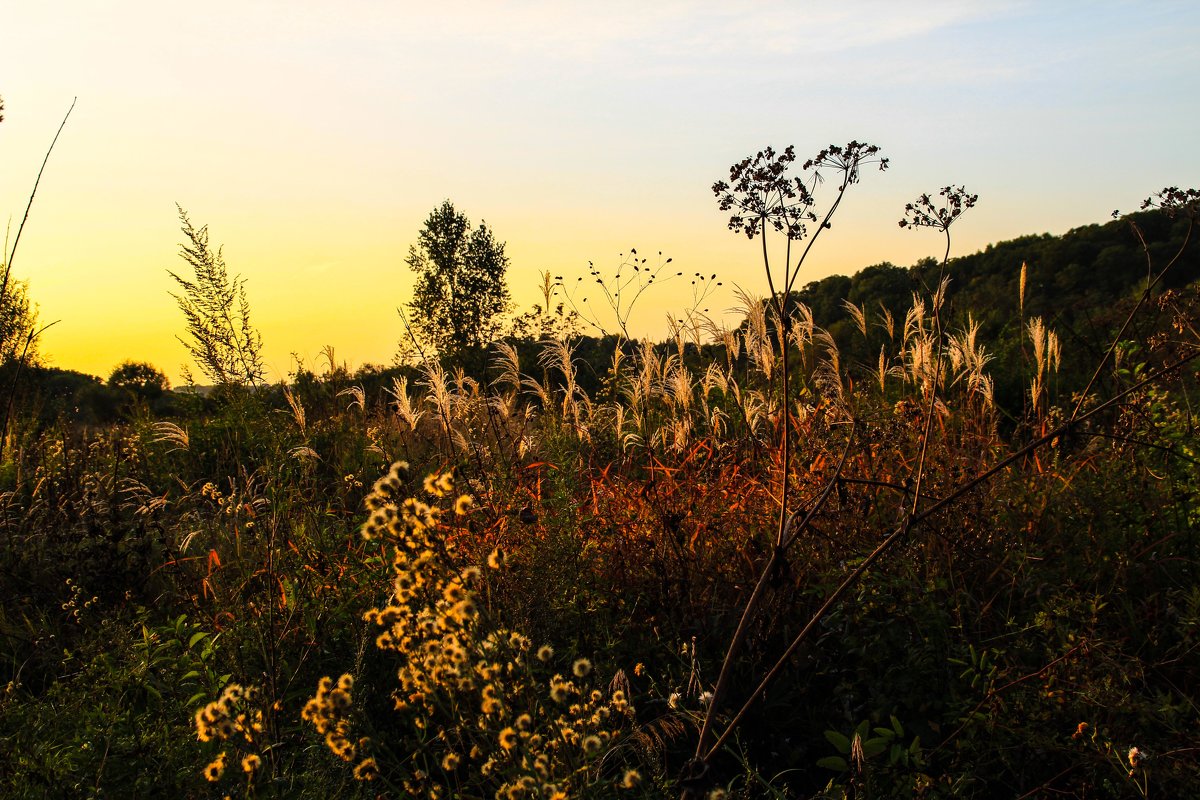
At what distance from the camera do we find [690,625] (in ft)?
11.6

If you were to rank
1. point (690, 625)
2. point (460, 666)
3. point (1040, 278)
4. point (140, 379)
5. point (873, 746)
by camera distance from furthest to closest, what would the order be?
point (140, 379), point (1040, 278), point (690, 625), point (873, 746), point (460, 666)

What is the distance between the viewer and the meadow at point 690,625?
218 cm

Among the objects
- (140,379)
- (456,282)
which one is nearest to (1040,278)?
(456,282)

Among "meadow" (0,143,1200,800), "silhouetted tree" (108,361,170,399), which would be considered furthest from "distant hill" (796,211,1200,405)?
"silhouetted tree" (108,361,170,399)

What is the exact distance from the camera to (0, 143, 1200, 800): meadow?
2178 millimetres

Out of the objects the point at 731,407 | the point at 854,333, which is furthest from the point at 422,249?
the point at 731,407

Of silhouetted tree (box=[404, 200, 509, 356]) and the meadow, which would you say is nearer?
the meadow

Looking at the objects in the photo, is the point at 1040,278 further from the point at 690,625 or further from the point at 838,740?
the point at 838,740

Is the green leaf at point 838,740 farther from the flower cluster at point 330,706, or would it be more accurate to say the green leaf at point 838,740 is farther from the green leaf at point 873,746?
the flower cluster at point 330,706

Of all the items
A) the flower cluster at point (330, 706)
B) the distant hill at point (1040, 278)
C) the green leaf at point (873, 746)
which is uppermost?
the distant hill at point (1040, 278)

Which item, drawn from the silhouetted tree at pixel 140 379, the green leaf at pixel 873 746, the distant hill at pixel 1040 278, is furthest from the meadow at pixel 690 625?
the silhouetted tree at pixel 140 379

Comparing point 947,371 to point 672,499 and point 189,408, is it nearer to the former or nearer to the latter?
point 672,499

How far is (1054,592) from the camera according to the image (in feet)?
11.3

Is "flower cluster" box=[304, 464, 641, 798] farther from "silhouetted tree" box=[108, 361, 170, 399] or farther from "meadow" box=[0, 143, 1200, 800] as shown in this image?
"silhouetted tree" box=[108, 361, 170, 399]
